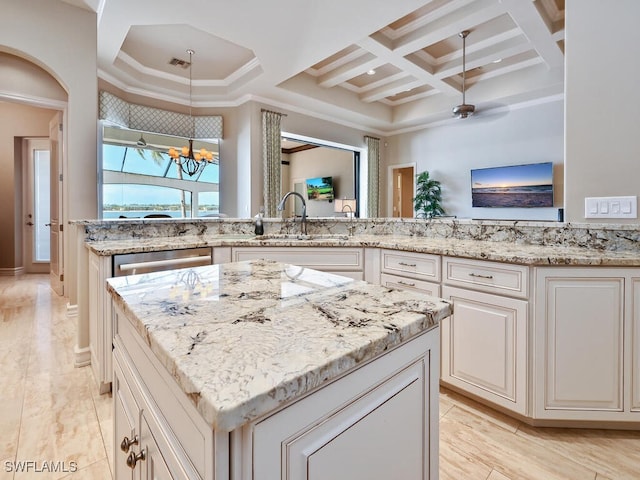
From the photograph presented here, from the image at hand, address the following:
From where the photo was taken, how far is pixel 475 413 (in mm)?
1828

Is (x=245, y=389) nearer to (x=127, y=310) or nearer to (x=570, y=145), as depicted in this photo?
(x=127, y=310)

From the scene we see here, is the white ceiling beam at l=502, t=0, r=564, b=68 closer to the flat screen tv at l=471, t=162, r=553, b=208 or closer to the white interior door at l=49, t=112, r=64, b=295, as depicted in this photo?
the flat screen tv at l=471, t=162, r=553, b=208

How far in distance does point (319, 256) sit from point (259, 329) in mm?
1879

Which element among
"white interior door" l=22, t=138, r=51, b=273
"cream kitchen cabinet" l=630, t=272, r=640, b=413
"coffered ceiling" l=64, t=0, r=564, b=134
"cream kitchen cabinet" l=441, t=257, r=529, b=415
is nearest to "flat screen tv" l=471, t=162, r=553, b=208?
"coffered ceiling" l=64, t=0, r=564, b=134

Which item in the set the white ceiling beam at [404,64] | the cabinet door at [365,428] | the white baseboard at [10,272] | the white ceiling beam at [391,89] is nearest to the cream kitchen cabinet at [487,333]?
the cabinet door at [365,428]

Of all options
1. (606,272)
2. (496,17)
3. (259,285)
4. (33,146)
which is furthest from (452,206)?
(33,146)

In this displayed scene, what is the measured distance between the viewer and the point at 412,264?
2139 mm

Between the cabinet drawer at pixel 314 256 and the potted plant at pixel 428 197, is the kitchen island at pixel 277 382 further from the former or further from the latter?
the potted plant at pixel 428 197

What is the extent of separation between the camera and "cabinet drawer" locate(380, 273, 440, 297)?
6.59ft

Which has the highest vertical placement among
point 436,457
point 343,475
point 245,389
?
point 245,389

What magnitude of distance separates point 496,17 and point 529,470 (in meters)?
4.03

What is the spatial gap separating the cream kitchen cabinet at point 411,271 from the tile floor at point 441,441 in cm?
67

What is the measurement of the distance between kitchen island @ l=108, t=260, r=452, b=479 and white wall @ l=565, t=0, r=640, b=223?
67.6 inches

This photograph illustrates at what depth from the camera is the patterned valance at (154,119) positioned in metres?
4.15
